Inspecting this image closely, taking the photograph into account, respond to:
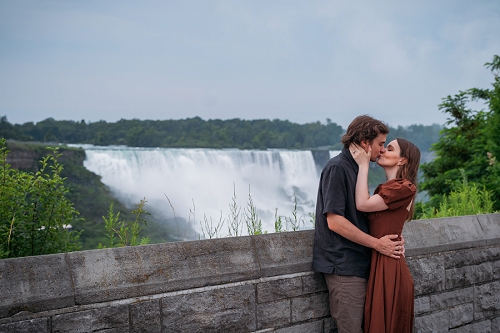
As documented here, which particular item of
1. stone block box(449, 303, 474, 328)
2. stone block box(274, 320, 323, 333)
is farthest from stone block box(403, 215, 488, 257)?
stone block box(274, 320, 323, 333)

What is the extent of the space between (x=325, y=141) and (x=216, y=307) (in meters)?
41.4

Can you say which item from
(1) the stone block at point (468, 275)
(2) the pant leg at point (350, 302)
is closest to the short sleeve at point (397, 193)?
(2) the pant leg at point (350, 302)

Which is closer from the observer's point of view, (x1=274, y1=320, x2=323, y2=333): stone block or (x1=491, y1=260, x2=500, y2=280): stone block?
(x1=274, y1=320, x2=323, y2=333): stone block

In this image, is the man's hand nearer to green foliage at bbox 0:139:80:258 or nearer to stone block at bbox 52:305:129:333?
stone block at bbox 52:305:129:333

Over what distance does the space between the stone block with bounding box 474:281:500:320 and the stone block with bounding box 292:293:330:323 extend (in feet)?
5.43

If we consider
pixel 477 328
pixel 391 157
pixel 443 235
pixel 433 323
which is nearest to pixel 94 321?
pixel 391 157

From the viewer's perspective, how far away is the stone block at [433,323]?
394 centimetres

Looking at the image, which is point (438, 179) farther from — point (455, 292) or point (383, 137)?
point (383, 137)

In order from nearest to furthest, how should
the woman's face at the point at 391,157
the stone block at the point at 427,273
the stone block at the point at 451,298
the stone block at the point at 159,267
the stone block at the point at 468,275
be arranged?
the stone block at the point at 159,267, the woman's face at the point at 391,157, the stone block at the point at 427,273, the stone block at the point at 451,298, the stone block at the point at 468,275

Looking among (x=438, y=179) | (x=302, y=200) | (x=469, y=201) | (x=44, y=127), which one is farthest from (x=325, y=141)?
(x=469, y=201)

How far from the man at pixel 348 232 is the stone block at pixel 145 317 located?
1.00 metres

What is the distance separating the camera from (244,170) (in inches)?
1244

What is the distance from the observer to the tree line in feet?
120

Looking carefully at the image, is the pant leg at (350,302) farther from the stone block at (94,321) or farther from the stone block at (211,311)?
the stone block at (94,321)
